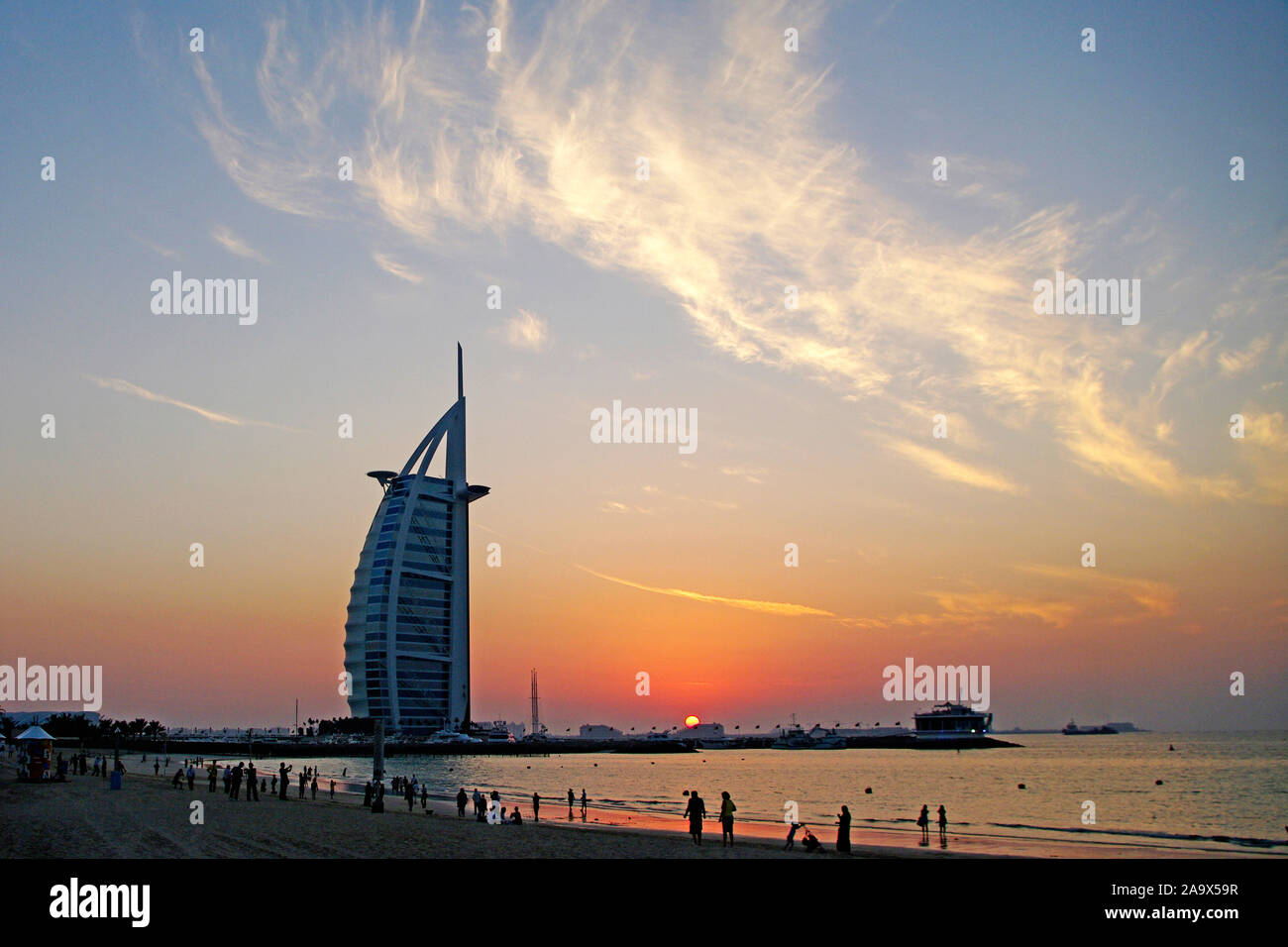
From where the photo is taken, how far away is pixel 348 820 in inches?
1554

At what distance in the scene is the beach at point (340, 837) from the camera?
2767 centimetres

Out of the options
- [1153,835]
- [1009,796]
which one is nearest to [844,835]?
[1153,835]

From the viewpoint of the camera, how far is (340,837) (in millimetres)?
32094

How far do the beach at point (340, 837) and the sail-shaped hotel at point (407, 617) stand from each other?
14093 cm

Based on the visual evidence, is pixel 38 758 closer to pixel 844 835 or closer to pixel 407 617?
pixel 844 835

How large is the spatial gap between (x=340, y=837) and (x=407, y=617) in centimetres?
16529

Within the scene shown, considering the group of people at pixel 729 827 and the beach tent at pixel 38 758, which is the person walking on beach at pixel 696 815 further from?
the beach tent at pixel 38 758

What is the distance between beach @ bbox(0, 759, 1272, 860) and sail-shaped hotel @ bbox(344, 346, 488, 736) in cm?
14093

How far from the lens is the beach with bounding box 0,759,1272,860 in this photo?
90.8 ft

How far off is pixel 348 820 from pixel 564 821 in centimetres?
1314

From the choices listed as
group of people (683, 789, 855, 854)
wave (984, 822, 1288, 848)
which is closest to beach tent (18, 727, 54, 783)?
group of people (683, 789, 855, 854)

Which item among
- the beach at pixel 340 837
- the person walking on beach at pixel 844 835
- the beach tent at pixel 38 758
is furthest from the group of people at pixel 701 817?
the beach tent at pixel 38 758
